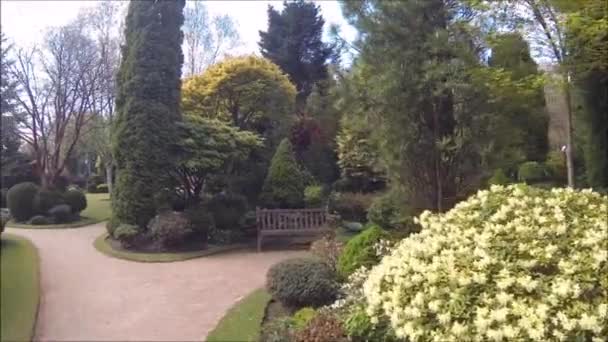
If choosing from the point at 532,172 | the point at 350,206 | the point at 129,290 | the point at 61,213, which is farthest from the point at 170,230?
the point at 532,172

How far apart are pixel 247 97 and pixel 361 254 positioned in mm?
6498

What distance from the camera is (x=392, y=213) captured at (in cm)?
625

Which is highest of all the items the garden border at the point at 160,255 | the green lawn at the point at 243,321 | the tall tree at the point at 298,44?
the tall tree at the point at 298,44

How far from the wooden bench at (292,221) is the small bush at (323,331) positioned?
4852 mm

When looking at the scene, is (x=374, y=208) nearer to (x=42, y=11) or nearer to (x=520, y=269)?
(x=520, y=269)

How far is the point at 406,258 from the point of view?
8.87ft

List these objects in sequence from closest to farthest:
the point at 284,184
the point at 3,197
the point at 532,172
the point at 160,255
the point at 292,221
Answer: the point at 3,197, the point at 160,255, the point at 292,221, the point at 532,172, the point at 284,184

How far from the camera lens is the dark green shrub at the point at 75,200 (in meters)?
1.72

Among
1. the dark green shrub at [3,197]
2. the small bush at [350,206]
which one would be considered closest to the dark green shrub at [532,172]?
the small bush at [350,206]

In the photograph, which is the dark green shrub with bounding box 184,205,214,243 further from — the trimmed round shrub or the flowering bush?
the flowering bush

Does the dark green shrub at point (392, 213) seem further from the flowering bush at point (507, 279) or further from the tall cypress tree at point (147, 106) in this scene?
the tall cypress tree at point (147, 106)

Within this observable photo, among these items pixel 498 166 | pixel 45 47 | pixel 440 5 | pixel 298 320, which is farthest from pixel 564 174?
pixel 45 47

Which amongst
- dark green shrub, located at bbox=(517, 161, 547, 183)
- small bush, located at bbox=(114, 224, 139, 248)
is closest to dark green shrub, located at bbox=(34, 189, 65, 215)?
small bush, located at bbox=(114, 224, 139, 248)

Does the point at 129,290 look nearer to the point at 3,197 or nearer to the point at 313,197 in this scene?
the point at 3,197
